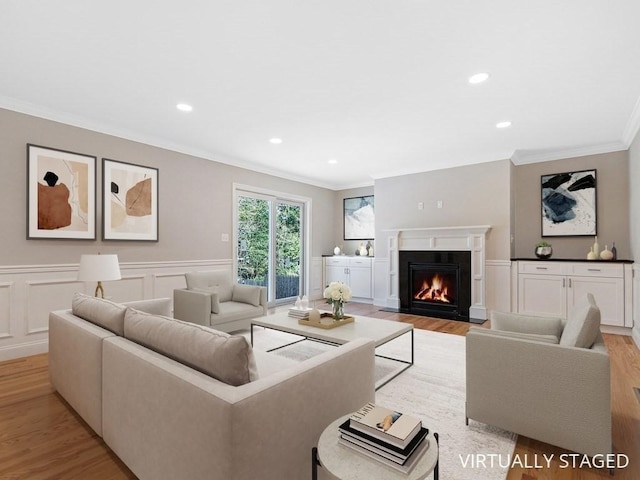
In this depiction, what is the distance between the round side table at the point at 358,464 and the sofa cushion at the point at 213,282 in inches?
130

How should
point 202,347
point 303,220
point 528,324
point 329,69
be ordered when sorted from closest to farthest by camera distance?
1. point 202,347
2. point 528,324
3. point 329,69
4. point 303,220

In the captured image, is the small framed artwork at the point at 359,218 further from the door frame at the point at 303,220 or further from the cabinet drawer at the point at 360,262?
the door frame at the point at 303,220

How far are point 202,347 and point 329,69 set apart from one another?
2.35 m

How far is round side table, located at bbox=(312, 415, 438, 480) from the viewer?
1037 mm

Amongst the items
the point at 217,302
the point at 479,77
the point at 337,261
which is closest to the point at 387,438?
the point at 479,77

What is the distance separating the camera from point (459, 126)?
3945 millimetres

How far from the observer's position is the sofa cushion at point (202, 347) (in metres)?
1.28

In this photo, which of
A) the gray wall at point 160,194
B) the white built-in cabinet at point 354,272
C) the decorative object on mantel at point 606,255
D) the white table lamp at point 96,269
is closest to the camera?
the white table lamp at point 96,269

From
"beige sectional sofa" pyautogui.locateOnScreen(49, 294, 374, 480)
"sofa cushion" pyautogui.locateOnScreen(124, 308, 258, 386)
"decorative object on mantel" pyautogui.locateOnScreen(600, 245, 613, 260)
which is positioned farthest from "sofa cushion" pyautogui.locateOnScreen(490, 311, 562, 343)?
"decorative object on mantel" pyautogui.locateOnScreen(600, 245, 613, 260)

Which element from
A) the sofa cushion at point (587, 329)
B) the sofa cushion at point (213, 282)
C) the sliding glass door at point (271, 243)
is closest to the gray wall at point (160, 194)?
the sliding glass door at point (271, 243)

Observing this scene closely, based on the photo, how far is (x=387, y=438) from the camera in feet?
3.68

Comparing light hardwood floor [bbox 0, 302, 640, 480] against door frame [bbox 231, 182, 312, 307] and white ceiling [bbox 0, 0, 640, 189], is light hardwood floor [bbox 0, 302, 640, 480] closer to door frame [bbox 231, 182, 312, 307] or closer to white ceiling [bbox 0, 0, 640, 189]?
white ceiling [bbox 0, 0, 640, 189]

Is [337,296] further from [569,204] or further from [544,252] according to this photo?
[569,204]

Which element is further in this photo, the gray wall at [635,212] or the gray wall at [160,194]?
the gray wall at [635,212]
